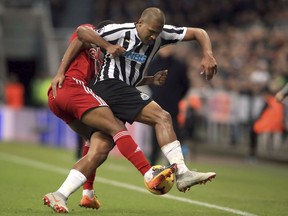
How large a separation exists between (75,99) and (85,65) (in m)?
0.49

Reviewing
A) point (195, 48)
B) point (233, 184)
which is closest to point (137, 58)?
point (233, 184)

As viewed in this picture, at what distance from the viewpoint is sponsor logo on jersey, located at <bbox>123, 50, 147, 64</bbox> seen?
873 cm

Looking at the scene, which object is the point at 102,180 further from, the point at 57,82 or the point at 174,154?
the point at 174,154

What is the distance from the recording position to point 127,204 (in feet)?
32.4

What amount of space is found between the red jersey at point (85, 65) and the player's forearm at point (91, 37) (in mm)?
199

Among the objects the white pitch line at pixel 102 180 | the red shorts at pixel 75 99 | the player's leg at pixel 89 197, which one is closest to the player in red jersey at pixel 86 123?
the red shorts at pixel 75 99

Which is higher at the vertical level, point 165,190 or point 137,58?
point 137,58

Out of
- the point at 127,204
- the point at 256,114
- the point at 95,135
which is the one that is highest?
the point at 95,135

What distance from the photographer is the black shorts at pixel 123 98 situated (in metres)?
8.64

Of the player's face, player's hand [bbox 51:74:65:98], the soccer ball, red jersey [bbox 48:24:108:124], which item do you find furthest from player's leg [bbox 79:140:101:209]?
the player's face

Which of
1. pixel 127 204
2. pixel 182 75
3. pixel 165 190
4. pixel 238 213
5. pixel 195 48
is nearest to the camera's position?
pixel 165 190

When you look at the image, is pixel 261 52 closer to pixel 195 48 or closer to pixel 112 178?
pixel 195 48

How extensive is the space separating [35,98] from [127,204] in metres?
22.0

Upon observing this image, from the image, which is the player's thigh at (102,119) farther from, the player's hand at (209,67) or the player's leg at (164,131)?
the player's hand at (209,67)
